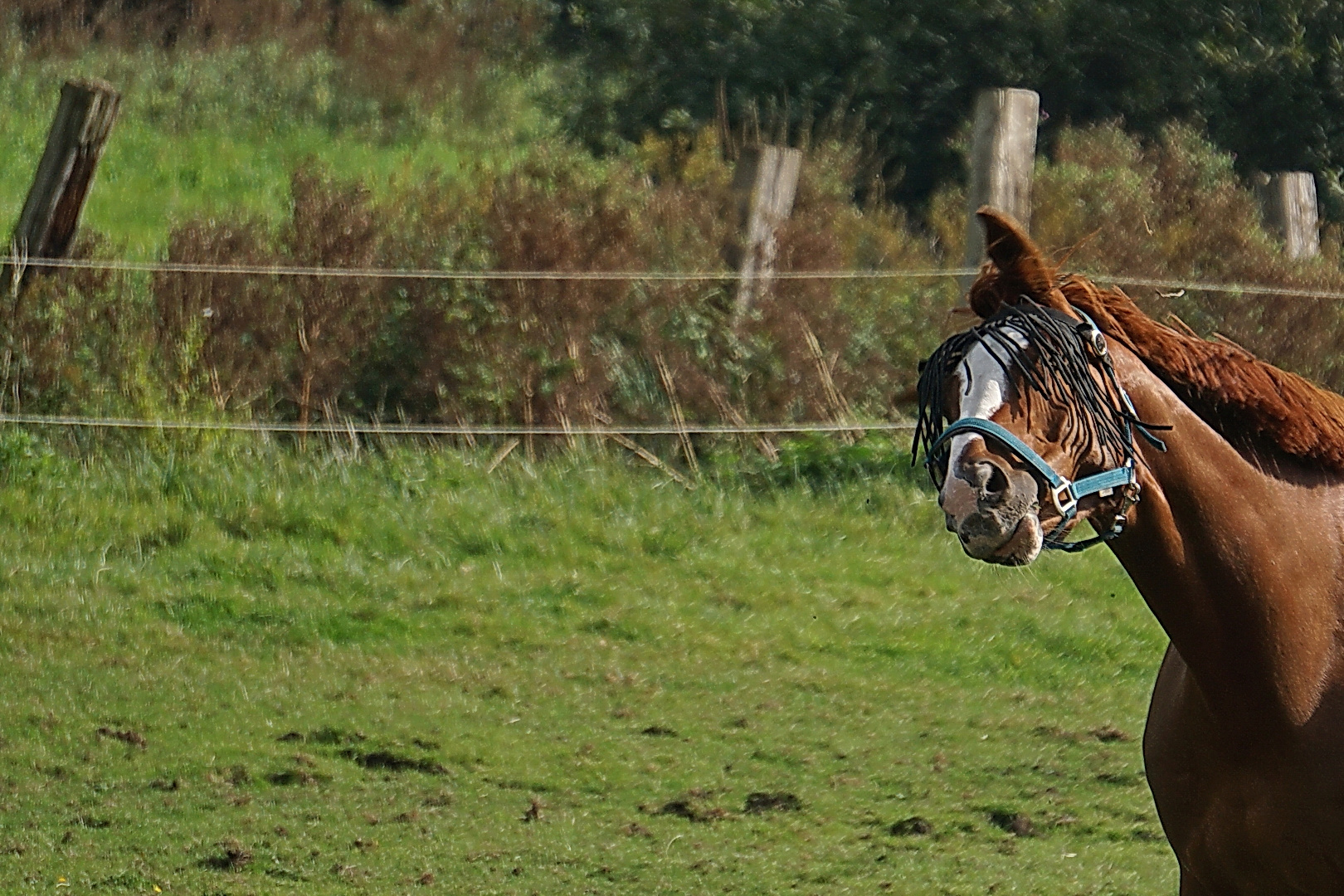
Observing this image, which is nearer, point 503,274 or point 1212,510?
point 1212,510

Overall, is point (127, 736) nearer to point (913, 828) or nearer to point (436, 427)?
point (436, 427)

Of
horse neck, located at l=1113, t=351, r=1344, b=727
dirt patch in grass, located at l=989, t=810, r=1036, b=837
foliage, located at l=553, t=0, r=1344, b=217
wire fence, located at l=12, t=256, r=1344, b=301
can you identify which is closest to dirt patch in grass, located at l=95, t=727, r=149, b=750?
wire fence, located at l=12, t=256, r=1344, b=301

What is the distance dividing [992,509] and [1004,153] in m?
5.55

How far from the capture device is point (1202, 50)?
540 inches

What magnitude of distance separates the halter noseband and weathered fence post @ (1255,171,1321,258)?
642 centimetres

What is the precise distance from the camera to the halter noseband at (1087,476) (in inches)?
104

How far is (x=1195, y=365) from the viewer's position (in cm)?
298

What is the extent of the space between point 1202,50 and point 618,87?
4839 mm

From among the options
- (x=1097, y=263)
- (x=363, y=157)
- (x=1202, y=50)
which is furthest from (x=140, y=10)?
(x=1097, y=263)

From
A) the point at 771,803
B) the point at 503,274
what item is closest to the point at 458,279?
the point at 503,274

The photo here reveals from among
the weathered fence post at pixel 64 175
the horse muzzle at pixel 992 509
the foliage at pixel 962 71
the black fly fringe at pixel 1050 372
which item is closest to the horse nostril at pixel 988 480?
the horse muzzle at pixel 992 509

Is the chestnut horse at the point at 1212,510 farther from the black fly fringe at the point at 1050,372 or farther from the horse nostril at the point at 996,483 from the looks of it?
the horse nostril at the point at 996,483

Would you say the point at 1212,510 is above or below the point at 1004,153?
below

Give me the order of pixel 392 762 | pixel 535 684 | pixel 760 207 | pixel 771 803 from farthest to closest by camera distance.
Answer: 1. pixel 760 207
2. pixel 535 684
3. pixel 392 762
4. pixel 771 803
